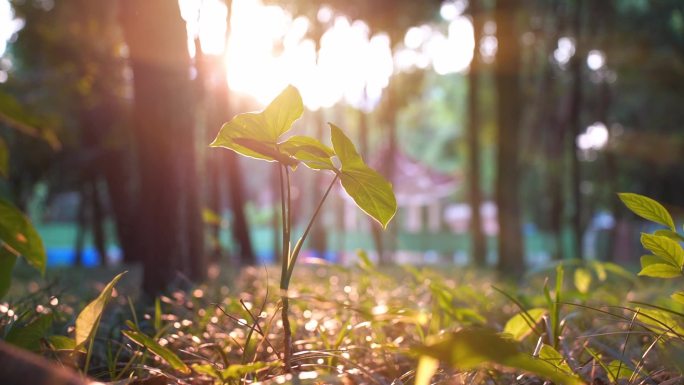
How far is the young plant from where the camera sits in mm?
1180

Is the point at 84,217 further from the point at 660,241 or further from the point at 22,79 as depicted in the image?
the point at 660,241

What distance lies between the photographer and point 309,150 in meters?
1.22

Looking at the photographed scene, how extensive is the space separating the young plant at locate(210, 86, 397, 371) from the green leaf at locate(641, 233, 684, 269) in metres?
0.54

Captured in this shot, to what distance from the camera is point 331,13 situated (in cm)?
1347

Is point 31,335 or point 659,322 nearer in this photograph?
point 31,335

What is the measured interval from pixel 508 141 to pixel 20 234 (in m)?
8.59

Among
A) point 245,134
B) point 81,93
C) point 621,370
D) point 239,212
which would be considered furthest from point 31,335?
point 239,212

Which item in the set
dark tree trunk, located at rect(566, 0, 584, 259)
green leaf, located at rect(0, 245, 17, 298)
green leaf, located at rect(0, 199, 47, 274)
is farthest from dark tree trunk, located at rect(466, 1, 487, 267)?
green leaf, located at rect(0, 199, 47, 274)

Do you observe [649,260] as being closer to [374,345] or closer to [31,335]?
[374,345]

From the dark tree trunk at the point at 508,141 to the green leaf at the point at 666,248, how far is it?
25.8 ft

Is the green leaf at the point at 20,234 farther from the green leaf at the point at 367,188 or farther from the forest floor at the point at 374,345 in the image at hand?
the green leaf at the point at 367,188

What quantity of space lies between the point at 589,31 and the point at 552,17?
189 centimetres

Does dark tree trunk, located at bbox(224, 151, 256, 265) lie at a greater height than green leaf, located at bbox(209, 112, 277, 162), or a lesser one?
lesser

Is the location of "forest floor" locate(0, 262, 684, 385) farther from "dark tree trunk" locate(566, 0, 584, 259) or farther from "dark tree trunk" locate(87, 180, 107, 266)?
"dark tree trunk" locate(87, 180, 107, 266)
